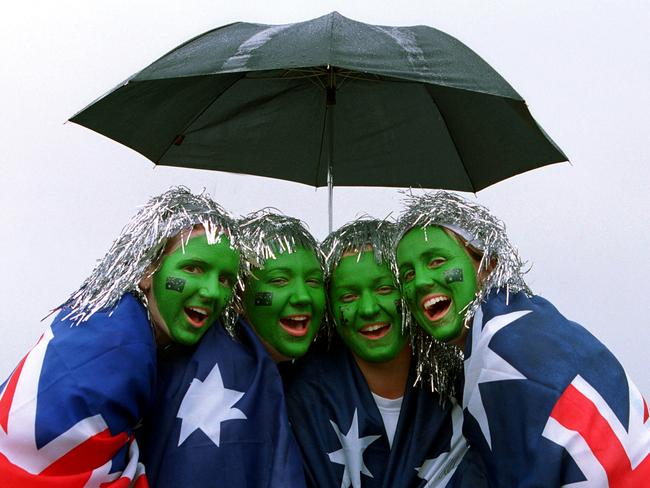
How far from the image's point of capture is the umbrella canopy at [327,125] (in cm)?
413

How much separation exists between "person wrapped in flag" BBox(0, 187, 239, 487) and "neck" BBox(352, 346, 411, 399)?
2.54 feet

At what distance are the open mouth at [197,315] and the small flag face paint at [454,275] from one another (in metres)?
1.01

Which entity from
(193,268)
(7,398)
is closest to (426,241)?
(193,268)

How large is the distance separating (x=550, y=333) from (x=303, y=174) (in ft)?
6.20

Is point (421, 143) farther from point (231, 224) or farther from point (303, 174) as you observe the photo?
point (231, 224)

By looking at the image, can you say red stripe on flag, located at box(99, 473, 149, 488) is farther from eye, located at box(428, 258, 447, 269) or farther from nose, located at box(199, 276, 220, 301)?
eye, located at box(428, 258, 447, 269)

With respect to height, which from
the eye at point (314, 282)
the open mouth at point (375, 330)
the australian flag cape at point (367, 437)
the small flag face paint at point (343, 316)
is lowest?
the australian flag cape at point (367, 437)

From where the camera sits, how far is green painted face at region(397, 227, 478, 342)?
12.1 ft

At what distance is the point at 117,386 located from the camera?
3.11m

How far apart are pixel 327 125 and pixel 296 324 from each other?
122cm

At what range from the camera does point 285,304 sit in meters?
3.86

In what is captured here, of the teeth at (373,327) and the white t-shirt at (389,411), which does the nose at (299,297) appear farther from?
the white t-shirt at (389,411)

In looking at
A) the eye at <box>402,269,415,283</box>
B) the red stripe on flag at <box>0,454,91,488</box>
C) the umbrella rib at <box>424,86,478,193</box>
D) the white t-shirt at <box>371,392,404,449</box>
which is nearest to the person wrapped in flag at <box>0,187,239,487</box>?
the red stripe on flag at <box>0,454,91,488</box>

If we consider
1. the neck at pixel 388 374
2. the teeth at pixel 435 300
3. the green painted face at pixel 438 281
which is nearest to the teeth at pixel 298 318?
the neck at pixel 388 374
